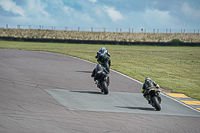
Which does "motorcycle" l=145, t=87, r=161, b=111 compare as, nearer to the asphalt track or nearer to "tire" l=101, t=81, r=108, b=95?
the asphalt track

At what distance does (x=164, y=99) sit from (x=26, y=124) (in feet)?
21.8

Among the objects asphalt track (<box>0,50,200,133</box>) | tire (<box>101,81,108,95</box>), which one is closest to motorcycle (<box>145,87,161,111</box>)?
asphalt track (<box>0,50,200,133</box>)

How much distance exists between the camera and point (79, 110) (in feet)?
31.8

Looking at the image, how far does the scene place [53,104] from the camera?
10.3 m

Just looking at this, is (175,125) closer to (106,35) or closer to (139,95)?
(139,95)

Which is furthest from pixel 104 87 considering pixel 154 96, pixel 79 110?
pixel 79 110

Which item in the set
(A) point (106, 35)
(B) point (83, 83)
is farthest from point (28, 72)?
(A) point (106, 35)

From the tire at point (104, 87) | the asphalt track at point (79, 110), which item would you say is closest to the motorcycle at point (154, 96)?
the asphalt track at point (79, 110)

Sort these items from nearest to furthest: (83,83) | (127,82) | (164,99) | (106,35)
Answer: (164,99)
(83,83)
(127,82)
(106,35)

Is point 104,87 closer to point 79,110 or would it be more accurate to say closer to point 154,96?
point 154,96

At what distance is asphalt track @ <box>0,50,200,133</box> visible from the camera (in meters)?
8.00

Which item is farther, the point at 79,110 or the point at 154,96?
the point at 154,96

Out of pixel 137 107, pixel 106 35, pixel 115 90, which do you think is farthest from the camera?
pixel 106 35

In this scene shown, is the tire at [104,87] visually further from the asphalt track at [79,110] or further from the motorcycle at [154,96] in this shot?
the motorcycle at [154,96]
